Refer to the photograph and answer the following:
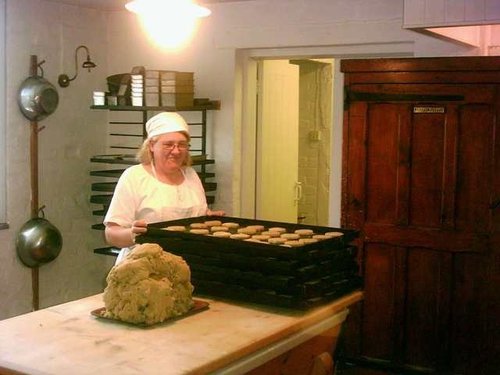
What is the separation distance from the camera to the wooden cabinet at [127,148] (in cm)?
502

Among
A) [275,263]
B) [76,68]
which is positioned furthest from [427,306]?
[76,68]

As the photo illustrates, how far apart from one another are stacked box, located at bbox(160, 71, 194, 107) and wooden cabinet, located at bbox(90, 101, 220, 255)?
5cm

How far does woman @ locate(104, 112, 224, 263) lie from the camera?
3.59 m

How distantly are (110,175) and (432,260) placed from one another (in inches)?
92.1

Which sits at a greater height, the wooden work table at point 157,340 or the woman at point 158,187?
the woman at point 158,187

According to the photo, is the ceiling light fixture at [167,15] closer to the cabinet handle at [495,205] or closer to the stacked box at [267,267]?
the stacked box at [267,267]

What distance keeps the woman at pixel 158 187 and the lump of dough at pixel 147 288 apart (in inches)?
41.0

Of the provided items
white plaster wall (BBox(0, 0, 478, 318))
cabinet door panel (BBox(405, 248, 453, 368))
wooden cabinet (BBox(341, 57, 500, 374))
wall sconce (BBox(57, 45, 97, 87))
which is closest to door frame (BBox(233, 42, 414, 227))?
white plaster wall (BBox(0, 0, 478, 318))

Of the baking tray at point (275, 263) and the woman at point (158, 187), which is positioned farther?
the woman at point (158, 187)

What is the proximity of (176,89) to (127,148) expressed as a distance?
813mm

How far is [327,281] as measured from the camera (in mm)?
2754

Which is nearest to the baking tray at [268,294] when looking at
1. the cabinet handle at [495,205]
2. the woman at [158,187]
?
the woman at [158,187]

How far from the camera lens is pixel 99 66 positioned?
5.50 meters

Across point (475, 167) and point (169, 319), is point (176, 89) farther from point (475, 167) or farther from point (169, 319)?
point (169, 319)
